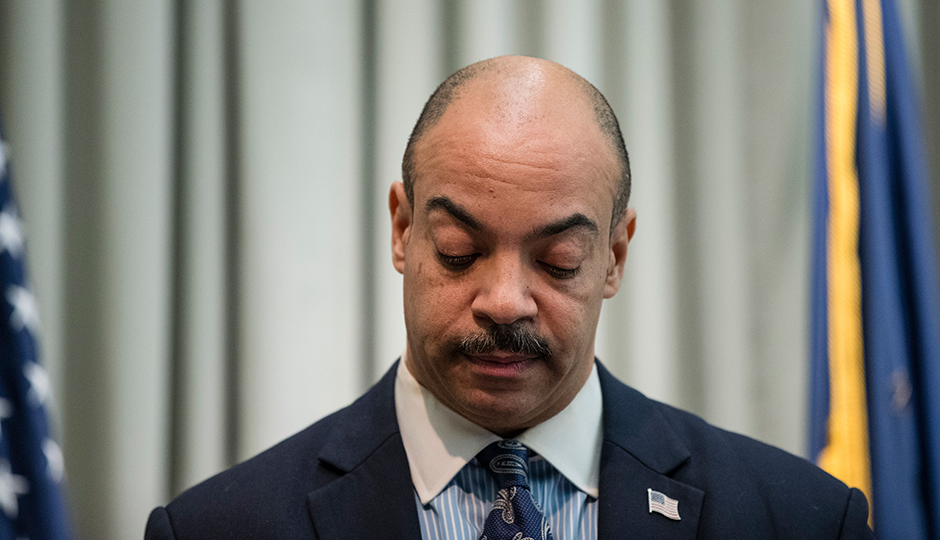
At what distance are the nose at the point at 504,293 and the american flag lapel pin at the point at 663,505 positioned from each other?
1.39 ft

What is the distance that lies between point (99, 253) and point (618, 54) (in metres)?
2.01

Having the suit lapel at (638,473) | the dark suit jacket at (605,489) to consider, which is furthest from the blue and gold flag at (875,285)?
the suit lapel at (638,473)

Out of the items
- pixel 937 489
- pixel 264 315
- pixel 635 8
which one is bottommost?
pixel 937 489

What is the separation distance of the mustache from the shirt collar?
0.65 ft

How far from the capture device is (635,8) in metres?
2.79

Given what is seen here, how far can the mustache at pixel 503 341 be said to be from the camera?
1160 mm

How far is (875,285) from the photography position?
2.28 m

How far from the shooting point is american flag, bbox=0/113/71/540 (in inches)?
70.9

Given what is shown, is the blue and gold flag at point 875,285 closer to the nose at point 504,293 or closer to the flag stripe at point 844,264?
the flag stripe at point 844,264

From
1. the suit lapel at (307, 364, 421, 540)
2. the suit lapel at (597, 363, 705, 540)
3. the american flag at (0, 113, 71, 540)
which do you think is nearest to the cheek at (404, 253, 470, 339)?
the suit lapel at (307, 364, 421, 540)

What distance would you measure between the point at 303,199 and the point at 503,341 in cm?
147

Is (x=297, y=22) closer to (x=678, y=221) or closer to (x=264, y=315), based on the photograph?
(x=264, y=315)

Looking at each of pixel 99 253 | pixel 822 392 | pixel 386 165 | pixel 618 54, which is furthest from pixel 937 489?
pixel 99 253

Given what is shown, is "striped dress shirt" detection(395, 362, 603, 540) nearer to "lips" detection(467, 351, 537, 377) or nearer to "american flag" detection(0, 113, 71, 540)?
"lips" detection(467, 351, 537, 377)
